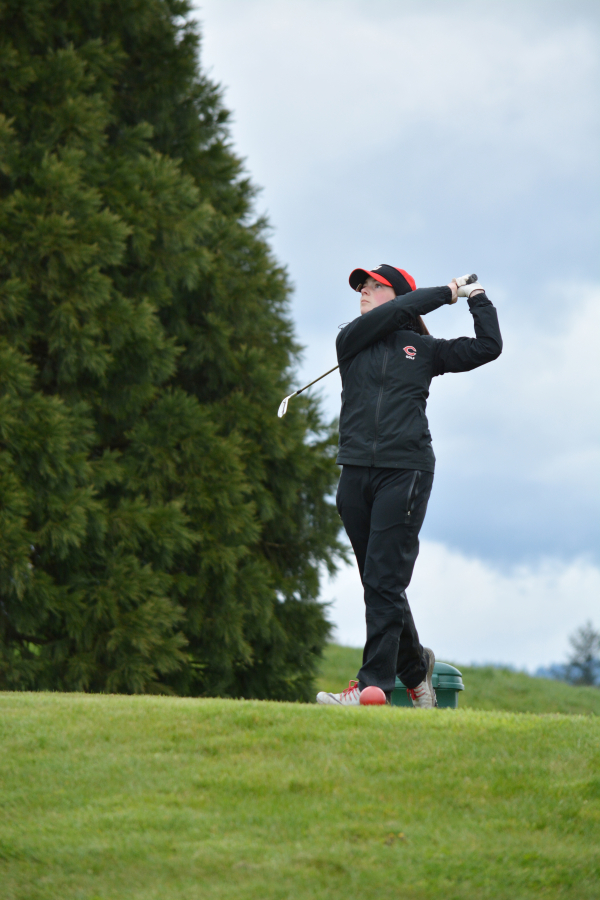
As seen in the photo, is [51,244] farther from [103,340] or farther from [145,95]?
[145,95]

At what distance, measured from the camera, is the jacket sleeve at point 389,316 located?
5.27 meters

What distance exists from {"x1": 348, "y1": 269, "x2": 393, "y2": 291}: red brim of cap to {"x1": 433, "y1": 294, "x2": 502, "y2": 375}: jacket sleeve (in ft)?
1.70

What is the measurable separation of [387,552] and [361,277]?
171 cm

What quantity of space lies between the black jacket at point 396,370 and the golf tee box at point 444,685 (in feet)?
4.98

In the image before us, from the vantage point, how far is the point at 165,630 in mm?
9281

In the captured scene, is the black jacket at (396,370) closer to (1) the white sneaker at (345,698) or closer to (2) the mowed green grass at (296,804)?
(1) the white sneaker at (345,698)

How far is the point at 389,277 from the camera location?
5668mm

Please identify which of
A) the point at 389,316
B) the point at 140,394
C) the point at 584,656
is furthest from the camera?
the point at 584,656

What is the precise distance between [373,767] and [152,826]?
0.98 m

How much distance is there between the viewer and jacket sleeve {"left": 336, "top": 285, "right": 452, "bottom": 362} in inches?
207

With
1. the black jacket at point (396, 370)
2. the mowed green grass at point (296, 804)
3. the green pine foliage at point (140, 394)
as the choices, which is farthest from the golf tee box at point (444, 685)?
the green pine foliage at point (140, 394)

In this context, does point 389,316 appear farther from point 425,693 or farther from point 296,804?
point 296,804

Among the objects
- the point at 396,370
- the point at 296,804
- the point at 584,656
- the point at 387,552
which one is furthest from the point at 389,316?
the point at 584,656

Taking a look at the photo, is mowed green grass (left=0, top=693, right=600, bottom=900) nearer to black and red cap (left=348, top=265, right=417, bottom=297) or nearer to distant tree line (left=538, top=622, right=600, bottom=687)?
black and red cap (left=348, top=265, right=417, bottom=297)
